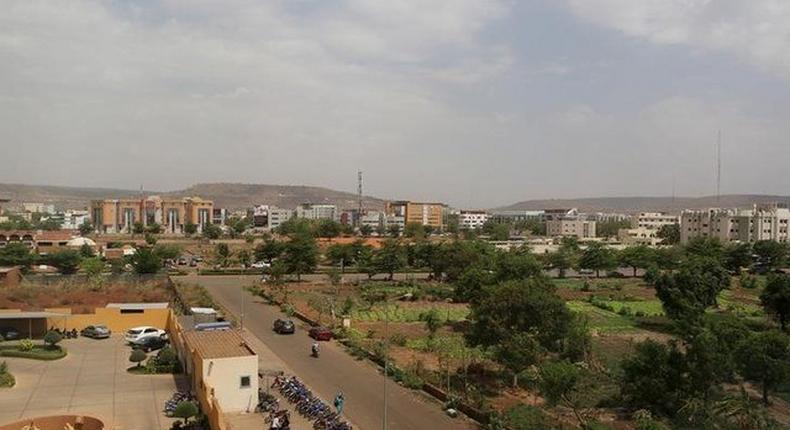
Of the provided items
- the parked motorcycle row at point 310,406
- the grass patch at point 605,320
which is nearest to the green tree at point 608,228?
the grass patch at point 605,320

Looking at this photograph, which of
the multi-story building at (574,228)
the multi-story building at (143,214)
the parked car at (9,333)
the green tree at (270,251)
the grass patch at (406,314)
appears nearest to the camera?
the parked car at (9,333)

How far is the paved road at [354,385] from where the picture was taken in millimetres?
17022

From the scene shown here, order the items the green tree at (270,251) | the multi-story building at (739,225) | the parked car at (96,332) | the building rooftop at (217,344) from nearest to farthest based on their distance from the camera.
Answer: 1. the building rooftop at (217,344)
2. the parked car at (96,332)
3. the green tree at (270,251)
4. the multi-story building at (739,225)

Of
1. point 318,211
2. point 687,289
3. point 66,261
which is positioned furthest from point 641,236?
point 66,261

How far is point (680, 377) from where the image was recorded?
1748 centimetres

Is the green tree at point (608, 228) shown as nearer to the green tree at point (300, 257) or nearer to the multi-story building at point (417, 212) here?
the multi-story building at point (417, 212)

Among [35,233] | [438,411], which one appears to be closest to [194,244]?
[35,233]

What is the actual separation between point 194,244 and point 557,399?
77986 millimetres

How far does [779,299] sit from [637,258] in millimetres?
28302

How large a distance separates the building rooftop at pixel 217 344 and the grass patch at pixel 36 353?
231 inches

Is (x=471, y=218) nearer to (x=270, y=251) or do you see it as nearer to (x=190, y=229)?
(x=190, y=229)

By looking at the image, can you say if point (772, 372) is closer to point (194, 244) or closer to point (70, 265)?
point (70, 265)

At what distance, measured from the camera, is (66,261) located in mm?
50625

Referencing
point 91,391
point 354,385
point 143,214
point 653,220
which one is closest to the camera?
point 91,391
